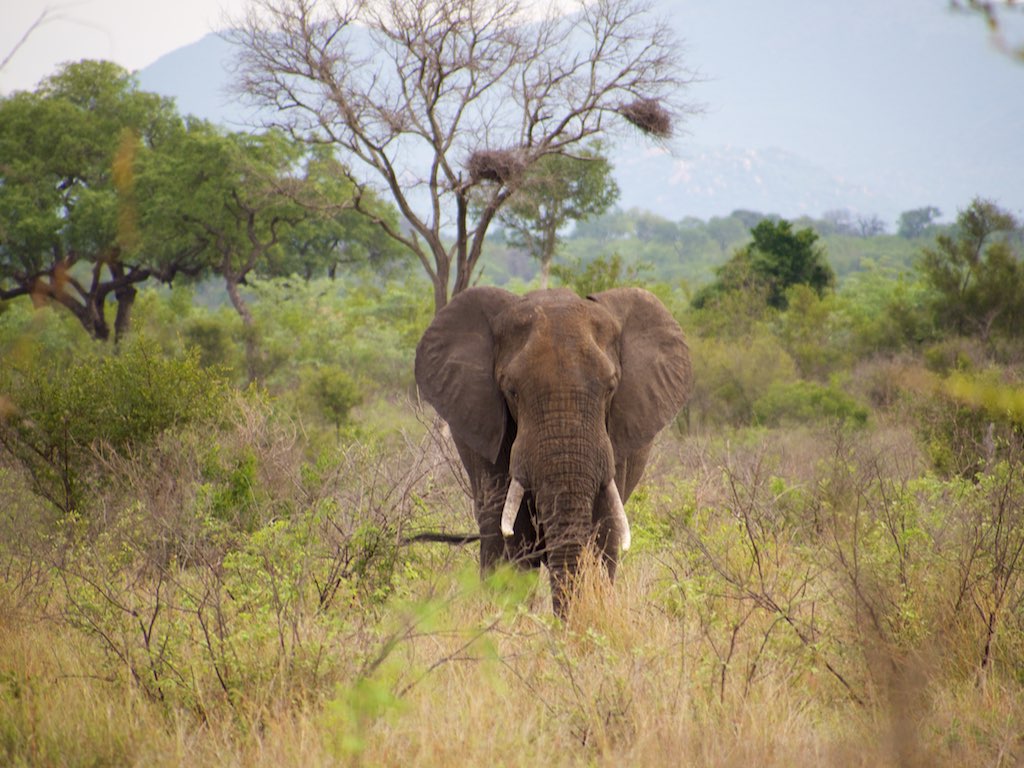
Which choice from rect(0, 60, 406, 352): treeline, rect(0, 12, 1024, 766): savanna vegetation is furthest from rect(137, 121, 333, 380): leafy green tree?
rect(0, 12, 1024, 766): savanna vegetation

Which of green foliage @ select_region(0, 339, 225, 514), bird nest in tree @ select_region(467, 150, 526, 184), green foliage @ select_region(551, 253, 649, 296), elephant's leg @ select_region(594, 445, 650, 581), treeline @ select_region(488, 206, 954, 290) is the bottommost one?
elephant's leg @ select_region(594, 445, 650, 581)

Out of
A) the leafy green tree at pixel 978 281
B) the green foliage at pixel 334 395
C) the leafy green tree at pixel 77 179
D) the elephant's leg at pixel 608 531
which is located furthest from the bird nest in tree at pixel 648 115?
the elephant's leg at pixel 608 531

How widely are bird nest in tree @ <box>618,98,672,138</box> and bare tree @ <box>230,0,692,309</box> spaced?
2cm

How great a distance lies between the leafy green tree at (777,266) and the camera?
1227 inches

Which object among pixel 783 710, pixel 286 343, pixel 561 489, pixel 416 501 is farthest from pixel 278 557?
pixel 286 343

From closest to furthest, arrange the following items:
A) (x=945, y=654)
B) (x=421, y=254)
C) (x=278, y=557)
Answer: (x=945, y=654), (x=278, y=557), (x=421, y=254)

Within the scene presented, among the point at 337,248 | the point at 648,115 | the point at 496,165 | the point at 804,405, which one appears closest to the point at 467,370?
the point at 496,165

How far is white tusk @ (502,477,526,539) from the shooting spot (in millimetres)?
5867

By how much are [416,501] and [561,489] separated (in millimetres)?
823

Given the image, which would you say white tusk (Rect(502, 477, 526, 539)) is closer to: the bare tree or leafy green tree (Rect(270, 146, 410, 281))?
the bare tree

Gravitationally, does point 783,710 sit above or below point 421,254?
below

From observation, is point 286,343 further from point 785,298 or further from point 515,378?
point 515,378

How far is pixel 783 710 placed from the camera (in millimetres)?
4207

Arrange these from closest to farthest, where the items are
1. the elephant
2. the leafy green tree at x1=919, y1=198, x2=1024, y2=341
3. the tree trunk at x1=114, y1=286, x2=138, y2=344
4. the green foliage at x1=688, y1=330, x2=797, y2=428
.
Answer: the elephant < the green foliage at x1=688, y1=330, x2=797, y2=428 < the leafy green tree at x1=919, y1=198, x2=1024, y2=341 < the tree trunk at x1=114, y1=286, x2=138, y2=344
